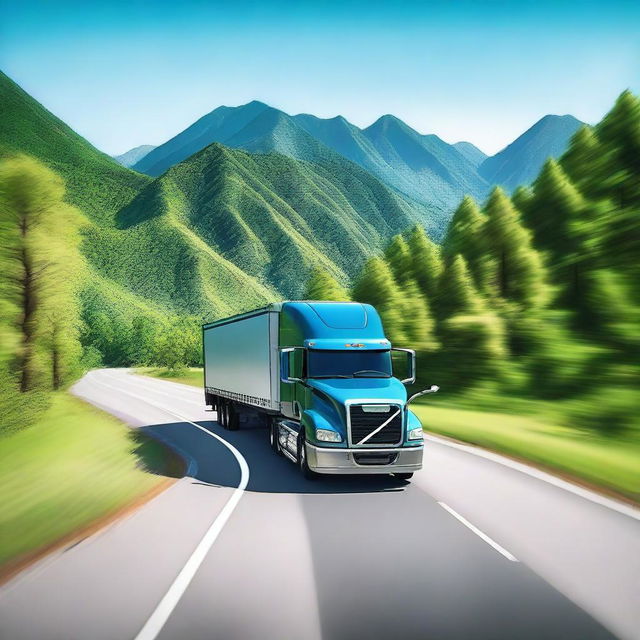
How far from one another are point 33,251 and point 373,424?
2358 centimetres

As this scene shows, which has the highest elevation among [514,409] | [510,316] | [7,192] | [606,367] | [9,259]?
[7,192]

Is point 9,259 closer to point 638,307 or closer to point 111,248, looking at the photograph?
point 638,307

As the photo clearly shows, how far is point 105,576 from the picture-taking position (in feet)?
23.2

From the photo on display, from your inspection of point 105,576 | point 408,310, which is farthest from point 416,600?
point 408,310

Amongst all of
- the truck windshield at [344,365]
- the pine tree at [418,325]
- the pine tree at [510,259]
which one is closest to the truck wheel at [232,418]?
the truck windshield at [344,365]

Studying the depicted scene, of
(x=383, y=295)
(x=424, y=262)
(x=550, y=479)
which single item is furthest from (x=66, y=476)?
(x=424, y=262)

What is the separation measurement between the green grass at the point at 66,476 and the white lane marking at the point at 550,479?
7.49 meters

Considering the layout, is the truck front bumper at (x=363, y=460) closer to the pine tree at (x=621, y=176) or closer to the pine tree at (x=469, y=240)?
the pine tree at (x=621, y=176)

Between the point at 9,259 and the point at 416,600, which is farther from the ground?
the point at 9,259

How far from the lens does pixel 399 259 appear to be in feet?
197

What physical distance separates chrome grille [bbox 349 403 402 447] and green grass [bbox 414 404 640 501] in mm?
3896

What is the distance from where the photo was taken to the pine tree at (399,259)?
5894 cm

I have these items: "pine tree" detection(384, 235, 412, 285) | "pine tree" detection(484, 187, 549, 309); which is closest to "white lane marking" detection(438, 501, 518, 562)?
"pine tree" detection(484, 187, 549, 309)

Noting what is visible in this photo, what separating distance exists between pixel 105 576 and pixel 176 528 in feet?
7.34
